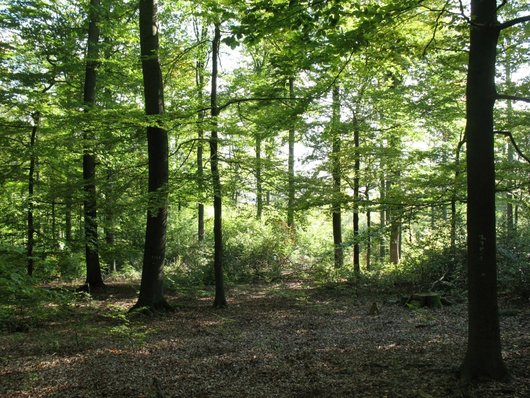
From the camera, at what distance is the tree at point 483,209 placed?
183 inches

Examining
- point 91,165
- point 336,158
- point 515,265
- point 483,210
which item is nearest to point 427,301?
point 515,265

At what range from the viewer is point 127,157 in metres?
17.5

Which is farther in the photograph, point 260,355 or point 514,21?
point 260,355

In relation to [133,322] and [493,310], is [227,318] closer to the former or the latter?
[133,322]

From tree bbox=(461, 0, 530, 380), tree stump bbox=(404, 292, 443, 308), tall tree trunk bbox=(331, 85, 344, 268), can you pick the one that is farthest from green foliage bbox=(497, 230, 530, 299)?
tree bbox=(461, 0, 530, 380)

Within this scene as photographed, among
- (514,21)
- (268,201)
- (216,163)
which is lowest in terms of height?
(268,201)

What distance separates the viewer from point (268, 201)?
543 inches

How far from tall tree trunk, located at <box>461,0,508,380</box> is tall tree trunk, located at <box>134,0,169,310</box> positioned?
7.84 m

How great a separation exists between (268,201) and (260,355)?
285 inches

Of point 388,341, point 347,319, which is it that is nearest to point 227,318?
point 347,319

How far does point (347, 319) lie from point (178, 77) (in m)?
10.1

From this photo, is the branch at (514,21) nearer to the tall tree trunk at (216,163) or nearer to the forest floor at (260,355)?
the forest floor at (260,355)

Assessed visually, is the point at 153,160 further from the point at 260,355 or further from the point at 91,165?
the point at 260,355

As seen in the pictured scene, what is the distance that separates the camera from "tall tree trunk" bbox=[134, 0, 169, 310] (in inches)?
433
